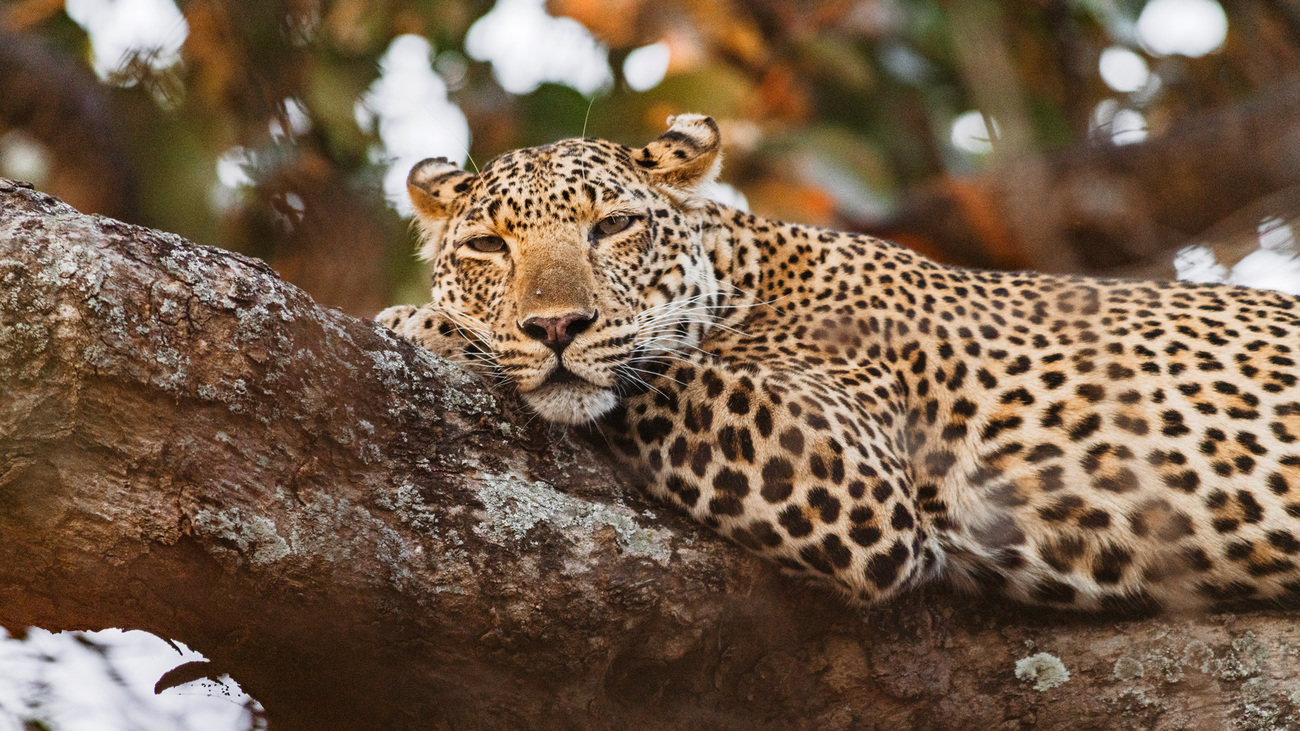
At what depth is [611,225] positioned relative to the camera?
6.09 metres

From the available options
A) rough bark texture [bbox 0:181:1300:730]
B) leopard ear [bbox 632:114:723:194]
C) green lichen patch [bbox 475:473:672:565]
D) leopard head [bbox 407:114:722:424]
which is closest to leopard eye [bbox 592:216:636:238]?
leopard head [bbox 407:114:722:424]

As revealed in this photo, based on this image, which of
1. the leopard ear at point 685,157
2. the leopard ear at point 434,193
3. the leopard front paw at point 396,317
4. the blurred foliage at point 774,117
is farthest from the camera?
the leopard ear at point 434,193

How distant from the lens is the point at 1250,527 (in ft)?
18.3

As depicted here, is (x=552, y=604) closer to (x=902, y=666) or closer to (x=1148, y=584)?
(x=902, y=666)

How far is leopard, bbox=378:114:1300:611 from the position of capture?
5.18 metres

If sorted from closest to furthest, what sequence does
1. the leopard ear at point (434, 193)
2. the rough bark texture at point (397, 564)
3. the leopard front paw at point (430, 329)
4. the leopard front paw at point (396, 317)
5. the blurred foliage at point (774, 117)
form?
the blurred foliage at point (774, 117), the rough bark texture at point (397, 564), the leopard front paw at point (430, 329), the leopard front paw at point (396, 317), the leopard ear at point (434, 193)

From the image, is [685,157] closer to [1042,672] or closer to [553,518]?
[553,518]

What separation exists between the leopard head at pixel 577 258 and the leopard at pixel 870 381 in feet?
0.05

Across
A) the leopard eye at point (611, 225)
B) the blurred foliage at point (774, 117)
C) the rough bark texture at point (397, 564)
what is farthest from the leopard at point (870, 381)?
the blurred foliage at point (774, 117)

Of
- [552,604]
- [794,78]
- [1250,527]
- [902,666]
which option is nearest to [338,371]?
[552,604]

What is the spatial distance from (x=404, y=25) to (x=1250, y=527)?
10.2m

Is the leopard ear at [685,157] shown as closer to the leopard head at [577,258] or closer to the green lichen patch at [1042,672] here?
the leopard head at [577,258]

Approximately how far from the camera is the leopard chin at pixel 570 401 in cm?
500

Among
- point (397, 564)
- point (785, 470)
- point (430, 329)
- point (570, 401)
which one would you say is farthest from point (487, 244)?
point (397, 564)
